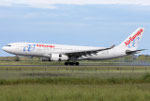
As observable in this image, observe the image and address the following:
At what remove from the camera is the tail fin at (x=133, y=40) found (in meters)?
74.1

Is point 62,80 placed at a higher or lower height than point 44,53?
lower

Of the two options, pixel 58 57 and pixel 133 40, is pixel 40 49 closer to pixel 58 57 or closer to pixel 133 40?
pixel 58 57

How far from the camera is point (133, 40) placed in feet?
245

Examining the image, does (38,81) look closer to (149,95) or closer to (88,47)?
(149,95)

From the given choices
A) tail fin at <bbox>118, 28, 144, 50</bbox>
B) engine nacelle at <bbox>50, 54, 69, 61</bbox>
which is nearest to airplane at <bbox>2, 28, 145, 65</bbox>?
engine nacelle at <bbox>50, 54, 69, 61</bbox>

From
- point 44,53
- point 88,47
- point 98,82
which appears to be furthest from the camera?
point 88,47

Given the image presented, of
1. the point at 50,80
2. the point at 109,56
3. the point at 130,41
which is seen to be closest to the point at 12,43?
the point at 109,56

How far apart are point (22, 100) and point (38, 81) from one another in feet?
44.8

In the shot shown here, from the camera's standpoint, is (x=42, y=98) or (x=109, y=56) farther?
(x=109, y=56)

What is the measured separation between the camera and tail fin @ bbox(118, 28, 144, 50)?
74.1 m

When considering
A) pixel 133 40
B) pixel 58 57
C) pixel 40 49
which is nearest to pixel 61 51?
pixel 58 57

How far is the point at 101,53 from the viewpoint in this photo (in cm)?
6975

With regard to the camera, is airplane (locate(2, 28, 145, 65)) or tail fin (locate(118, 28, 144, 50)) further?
tail fin (locate(118, 28, 144, 50))

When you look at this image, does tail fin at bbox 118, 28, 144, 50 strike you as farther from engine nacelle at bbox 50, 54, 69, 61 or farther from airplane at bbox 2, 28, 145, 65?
engine nacelle at bbox 50, 54, 69, 61
